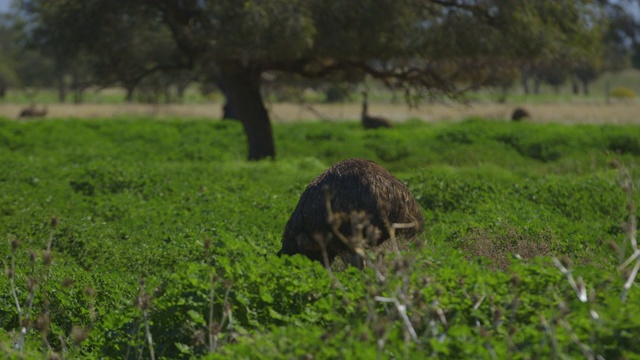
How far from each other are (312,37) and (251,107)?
121 inches

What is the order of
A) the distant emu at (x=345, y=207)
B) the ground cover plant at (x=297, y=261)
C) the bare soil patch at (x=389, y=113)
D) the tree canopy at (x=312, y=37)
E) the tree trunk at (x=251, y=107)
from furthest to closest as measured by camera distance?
1. the bare soil patch at (x=389, y=113)
2. the tree trunk at (x=251, y=107)
3. the tree canopy at (x=312, y=37)
4. the distant emu at (x=345, y=207)
5. the ground cover plant at (x=297, y=261)

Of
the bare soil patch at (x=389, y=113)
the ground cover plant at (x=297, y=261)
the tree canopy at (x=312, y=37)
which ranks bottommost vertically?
the bare soil patch at (x=389, y=113)

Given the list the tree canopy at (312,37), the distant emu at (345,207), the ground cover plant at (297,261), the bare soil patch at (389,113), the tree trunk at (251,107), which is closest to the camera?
the ground cover plant at (297,261)

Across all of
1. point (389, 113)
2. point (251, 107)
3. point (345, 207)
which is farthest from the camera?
point (389, 113)

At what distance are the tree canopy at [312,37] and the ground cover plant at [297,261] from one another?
7.17 feet

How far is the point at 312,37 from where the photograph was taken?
20.2 m

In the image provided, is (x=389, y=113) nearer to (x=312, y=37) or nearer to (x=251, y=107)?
(x=251, y=107)

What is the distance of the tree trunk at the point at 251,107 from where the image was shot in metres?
22.4

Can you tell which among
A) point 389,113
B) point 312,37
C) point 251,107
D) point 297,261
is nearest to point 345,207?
point 297,261

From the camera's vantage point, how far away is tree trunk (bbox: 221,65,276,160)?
73.4 ft

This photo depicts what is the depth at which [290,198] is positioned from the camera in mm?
14961

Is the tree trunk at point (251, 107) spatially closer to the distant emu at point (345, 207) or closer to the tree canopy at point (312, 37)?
the tree canopy at point (312, 37)

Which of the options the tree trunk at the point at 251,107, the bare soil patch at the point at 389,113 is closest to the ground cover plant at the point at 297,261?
the tree trunk at the point at 251,107

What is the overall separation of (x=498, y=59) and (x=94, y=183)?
9238 millimetres
